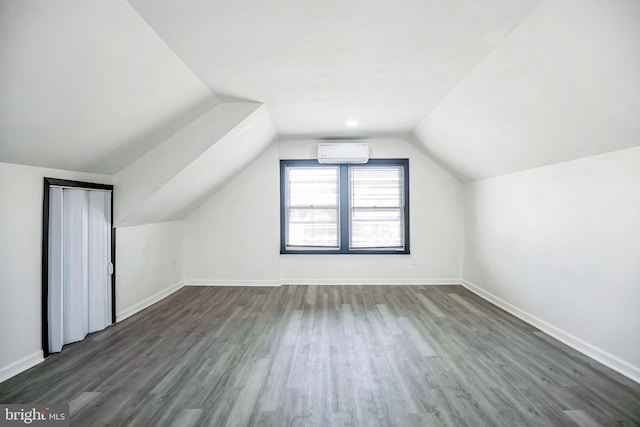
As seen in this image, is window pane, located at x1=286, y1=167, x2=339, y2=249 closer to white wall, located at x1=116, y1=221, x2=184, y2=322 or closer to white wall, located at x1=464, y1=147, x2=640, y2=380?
white wall, located at x1=116, y1=221, x2=184, y2=322

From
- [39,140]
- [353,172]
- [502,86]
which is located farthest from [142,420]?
[353,172]

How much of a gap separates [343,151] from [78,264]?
3.87 m

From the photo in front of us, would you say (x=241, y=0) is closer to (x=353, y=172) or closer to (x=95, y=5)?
(x=95, y=5)

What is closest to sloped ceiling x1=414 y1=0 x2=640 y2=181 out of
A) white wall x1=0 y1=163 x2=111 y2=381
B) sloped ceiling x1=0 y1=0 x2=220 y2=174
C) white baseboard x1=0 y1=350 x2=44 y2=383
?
sloped ceiling x1=0 y1=0 x2=220 y2=174

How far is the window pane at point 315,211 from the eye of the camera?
19.5 ft

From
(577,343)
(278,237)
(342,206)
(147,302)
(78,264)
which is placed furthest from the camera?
(342,206)

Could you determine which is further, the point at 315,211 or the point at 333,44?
the point at 315,211

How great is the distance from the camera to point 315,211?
595 centimetres

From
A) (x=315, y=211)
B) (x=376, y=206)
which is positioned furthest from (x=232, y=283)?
(x=376, y=206)

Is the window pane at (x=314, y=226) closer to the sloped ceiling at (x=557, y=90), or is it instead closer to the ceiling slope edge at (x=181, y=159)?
the ceiling slope edge at (x=181, y=159)

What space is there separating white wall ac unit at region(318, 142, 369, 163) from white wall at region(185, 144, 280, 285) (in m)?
0.83

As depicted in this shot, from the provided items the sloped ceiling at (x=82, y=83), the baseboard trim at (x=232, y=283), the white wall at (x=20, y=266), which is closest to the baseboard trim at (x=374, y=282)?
the baseboard trim at (x=232, y=283)

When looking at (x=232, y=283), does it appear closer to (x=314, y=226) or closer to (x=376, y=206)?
(x=314, y=226)

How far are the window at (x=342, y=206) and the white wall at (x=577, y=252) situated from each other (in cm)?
167
